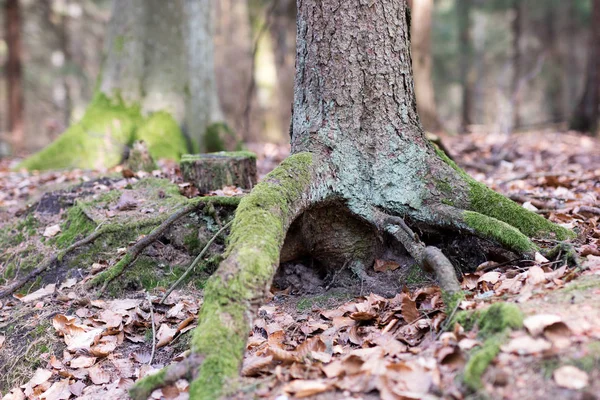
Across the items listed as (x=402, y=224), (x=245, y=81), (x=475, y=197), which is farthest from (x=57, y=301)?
(x=245, y=81)

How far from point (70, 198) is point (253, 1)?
49.6ft

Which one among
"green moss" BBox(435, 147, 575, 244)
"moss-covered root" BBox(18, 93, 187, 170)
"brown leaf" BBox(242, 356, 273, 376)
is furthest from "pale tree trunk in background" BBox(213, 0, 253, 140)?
"brown leaf" BBox(242, 356, 273, 376)

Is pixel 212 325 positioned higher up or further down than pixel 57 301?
higher up

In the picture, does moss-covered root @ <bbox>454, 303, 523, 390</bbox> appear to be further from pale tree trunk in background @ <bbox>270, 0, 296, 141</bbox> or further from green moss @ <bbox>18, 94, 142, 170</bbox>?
pale tree trunk in background @ <bbox>270, 0, 296, 141</bbox>

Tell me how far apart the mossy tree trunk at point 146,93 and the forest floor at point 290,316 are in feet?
4.42

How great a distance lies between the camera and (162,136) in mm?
6773

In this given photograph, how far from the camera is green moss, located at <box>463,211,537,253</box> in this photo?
2.88 m

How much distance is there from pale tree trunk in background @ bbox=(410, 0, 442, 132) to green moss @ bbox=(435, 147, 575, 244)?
6.29 meters

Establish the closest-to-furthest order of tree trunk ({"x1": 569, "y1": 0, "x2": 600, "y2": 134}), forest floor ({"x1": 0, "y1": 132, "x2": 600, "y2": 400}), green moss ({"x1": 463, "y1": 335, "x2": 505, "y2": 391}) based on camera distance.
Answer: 1. green moss ({"x1": 463, "y1": 335, "x2": 505, "y2": 391})
2. forest floor ({"x1": 0, "y1": 132, "x2": 600, "y2": 400})
3. tree trunk ({"x1": 569, "y1": 0, "x2": 600, "y2": 134})

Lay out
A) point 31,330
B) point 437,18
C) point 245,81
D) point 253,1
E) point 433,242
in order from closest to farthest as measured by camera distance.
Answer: point 31,330, point 433,242, point 245,81, point 253,1, point 437,18

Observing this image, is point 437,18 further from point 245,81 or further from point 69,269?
point 69,269

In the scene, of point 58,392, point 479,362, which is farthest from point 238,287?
point 58,392

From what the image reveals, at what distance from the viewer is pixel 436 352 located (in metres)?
2.04

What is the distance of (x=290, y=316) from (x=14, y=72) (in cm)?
1333
